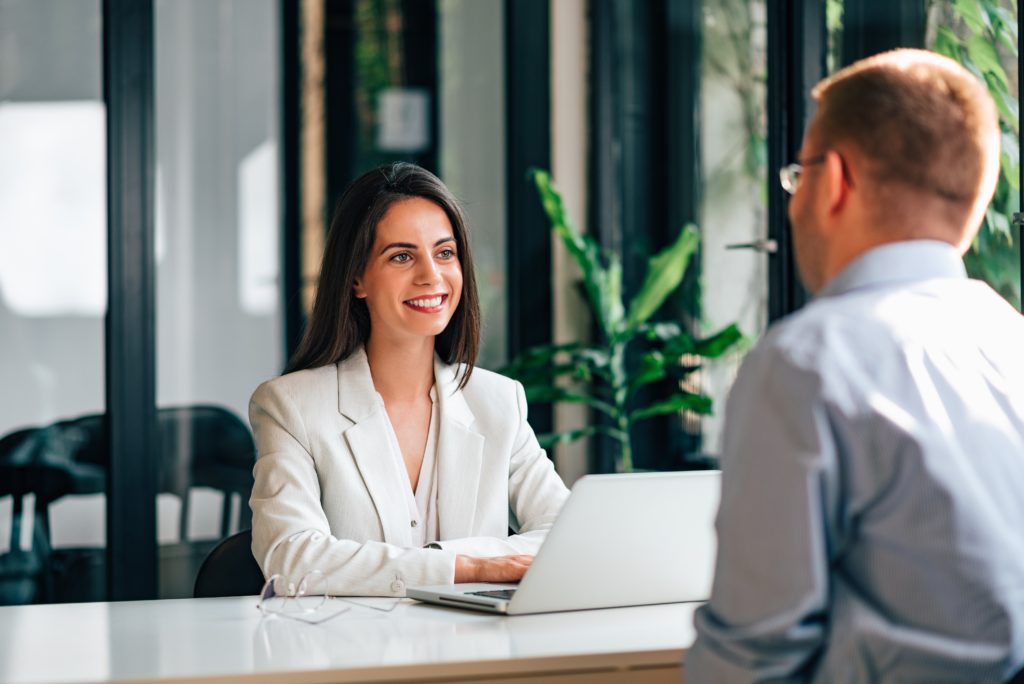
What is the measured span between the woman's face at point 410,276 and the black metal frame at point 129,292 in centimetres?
142

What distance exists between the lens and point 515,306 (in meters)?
4.82

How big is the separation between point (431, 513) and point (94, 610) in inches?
27.0

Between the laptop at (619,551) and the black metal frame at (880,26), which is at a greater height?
the black metal frame at (880,26)

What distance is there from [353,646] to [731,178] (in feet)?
9.75

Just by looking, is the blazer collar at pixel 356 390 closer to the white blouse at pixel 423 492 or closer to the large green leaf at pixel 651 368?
the white blouse at pixel 423 492

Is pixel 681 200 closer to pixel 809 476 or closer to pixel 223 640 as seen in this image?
pixel 223 640

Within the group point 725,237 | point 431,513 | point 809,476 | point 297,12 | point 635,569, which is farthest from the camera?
point 297,12

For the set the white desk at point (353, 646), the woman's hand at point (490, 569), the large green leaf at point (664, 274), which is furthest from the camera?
the large green leaf at point (664, 274)

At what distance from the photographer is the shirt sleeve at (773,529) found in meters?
1.10

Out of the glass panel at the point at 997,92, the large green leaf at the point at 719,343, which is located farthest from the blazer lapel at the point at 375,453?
the large green leaf at the point at 719,343

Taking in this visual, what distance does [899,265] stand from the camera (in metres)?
1.25

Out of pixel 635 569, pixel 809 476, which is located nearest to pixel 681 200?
pixel 635 569

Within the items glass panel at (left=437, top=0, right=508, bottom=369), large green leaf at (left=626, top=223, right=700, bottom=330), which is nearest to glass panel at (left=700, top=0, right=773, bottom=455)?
large green leaf at (left=626, top=223, right=700, bottom=330)

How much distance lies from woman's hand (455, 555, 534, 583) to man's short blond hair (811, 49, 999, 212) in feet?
3.16
